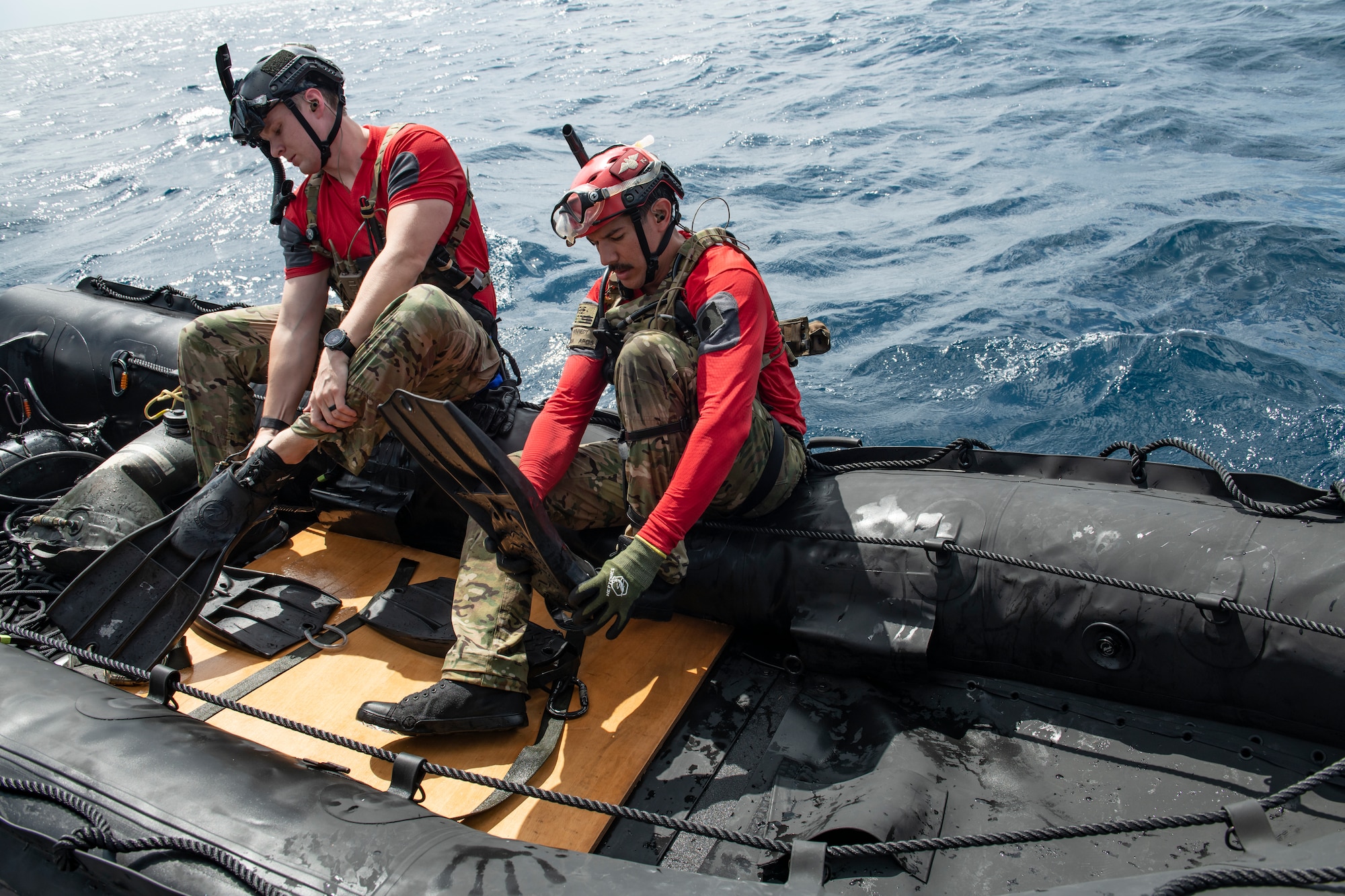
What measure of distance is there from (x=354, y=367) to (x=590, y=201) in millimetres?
952

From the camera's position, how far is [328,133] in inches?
126

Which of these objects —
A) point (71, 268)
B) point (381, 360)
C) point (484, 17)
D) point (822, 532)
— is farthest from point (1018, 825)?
point (484, 17)

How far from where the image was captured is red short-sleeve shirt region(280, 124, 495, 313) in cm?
316

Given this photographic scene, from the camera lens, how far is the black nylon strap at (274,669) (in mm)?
2623

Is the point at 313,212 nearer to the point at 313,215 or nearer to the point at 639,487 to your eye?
the point at 313,215

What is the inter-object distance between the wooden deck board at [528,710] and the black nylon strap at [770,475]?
0.43 meters

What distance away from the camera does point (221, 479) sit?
2.84 metres

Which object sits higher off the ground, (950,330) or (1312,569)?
(1312,569)

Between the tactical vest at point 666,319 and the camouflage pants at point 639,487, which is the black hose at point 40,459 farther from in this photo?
the tactical vest at point 666,319

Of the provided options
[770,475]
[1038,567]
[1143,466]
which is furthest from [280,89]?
[1143,466]

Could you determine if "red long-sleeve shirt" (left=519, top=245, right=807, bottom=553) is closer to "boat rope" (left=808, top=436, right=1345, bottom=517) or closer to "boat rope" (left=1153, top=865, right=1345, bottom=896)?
A: "boat rope" (left=808, top=436, right=1345, bottom=517)

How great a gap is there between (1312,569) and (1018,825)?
871 mm

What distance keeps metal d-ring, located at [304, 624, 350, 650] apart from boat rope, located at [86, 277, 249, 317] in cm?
202

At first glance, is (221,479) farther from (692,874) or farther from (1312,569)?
(1312,569)
